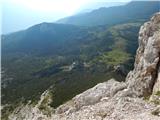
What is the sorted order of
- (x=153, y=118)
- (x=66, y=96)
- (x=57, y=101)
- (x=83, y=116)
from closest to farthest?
(x=153, y=118) < (x=83, y=116) < (x=57, y=101) < (x=66, y=96)

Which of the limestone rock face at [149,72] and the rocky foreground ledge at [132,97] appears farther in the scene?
the limestone rock face at [149,72]

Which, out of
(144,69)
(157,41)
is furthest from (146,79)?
(157,41)

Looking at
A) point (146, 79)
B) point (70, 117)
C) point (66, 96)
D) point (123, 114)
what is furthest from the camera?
point (66, 96)

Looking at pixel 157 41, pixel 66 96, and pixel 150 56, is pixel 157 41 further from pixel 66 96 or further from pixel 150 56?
pixel 66 96

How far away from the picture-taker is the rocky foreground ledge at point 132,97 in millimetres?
39156

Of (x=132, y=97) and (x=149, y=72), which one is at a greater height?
(x=149, y=72)

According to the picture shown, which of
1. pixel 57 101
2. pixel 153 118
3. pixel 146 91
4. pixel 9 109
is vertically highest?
pixel 153 118

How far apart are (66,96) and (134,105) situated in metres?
137

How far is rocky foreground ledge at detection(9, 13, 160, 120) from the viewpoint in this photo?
128 ft

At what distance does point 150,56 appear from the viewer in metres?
61.5

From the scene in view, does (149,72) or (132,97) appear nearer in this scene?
(132,97)

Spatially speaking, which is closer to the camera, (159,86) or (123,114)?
(123,114)

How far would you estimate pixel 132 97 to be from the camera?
55.2m

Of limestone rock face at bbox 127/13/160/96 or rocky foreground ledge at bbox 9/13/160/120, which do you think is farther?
limestone rock face at bbox 127/13/160/96
